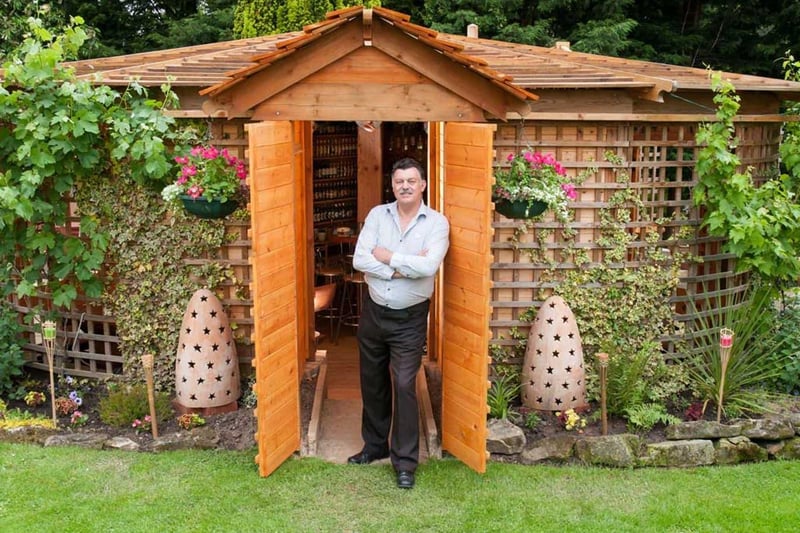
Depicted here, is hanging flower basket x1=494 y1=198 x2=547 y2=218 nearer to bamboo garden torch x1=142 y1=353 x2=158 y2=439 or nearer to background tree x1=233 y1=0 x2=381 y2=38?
bamboo garden torch x1=142 y1=353 x2=158 y2=439

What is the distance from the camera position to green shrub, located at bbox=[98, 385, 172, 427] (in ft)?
19.8

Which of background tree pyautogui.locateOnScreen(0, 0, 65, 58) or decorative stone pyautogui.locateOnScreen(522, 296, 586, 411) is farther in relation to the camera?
background tree pyautogui.locateOnScreen(0, 0, 65, 58)

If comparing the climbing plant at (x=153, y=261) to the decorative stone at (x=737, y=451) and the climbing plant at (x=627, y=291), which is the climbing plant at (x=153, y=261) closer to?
the climbing plant at (x=627, y=291)

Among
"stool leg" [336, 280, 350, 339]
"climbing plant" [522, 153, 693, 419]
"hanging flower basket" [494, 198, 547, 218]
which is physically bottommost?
"stool leg" [336, 280, 350, 339]

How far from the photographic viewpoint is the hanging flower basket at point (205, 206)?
5703 mm

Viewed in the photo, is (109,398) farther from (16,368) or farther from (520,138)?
(520,138)

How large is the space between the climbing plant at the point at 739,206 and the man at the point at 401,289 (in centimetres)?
243

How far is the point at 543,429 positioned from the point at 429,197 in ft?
8.00

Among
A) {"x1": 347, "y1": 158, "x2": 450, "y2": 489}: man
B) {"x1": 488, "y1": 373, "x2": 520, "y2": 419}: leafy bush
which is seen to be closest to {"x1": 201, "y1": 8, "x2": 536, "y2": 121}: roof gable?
{"x1": 347, "y1": 158, "x2": 450, "y2": 489}: man

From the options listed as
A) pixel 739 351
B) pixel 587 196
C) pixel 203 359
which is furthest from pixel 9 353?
pixel 739 351

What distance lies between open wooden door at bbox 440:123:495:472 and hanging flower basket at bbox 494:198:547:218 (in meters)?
0.48

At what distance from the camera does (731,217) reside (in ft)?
20.4

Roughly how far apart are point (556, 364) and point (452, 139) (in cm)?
207

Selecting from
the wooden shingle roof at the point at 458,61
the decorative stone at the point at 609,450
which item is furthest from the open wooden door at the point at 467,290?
the decorative stone at the point at 609,450
